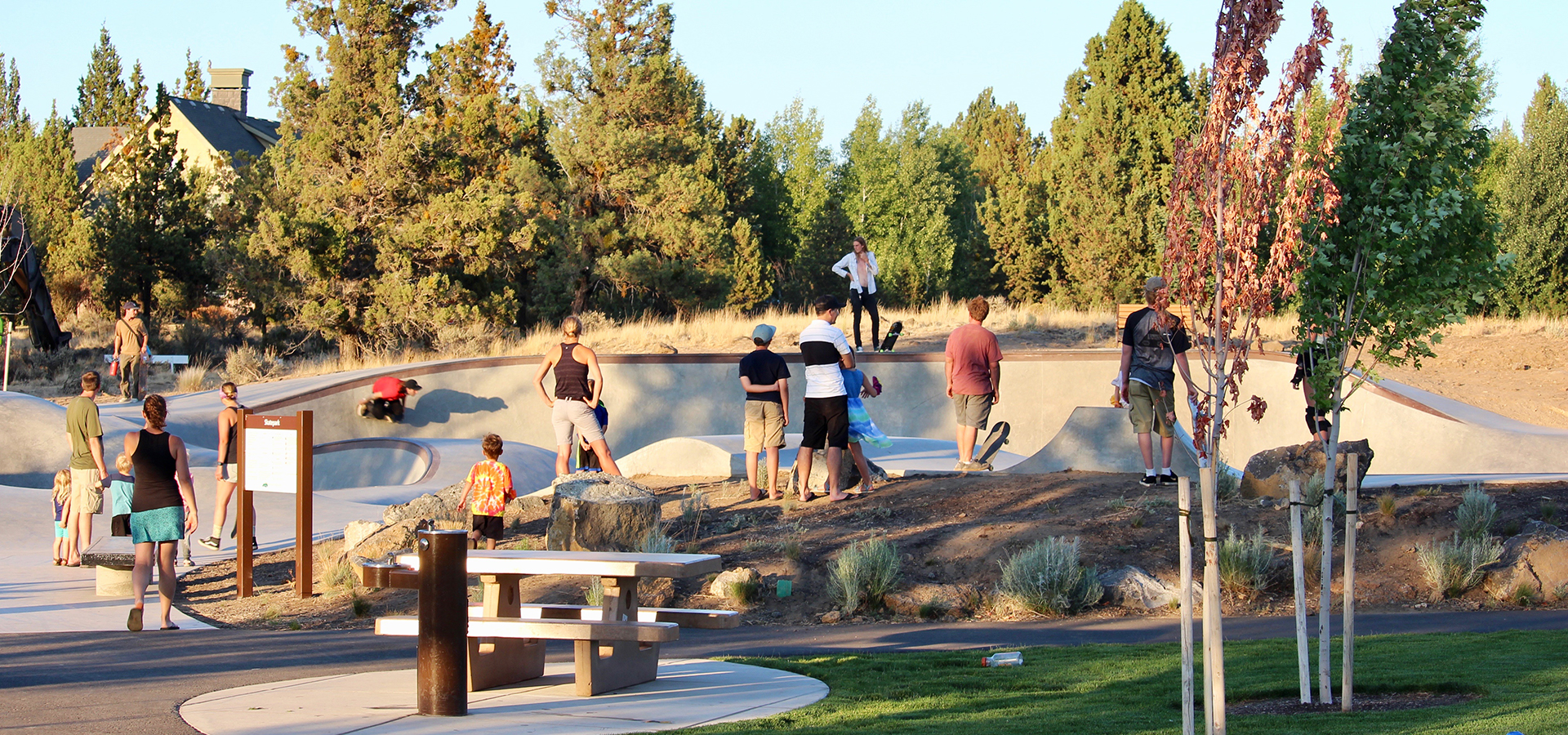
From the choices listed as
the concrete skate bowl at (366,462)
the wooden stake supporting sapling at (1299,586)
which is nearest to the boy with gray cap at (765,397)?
the wooden stake supporting sapling at (1299,586)

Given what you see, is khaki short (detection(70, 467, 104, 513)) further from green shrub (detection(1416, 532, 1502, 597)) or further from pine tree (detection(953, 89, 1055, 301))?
pine tree (detection(953, 89, 1055, 301))

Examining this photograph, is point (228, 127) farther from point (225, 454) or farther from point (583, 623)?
point (583, 623)

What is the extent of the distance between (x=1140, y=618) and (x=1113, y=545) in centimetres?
127

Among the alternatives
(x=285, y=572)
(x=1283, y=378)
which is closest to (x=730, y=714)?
(x=285, y=572)

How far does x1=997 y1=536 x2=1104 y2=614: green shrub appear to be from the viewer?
8.87 m

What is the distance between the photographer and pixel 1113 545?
9820 mm

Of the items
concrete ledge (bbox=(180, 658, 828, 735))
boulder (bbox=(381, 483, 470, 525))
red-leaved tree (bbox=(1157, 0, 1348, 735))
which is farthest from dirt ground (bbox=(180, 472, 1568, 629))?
red-leaved tree (bbox=(1157, 0, 1348, 735))

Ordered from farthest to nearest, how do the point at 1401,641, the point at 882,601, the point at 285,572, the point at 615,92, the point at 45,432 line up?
1. the point at 615,92
2. the point at 45,432
3. the point at 285,572
4. the point at 882,601
5. the point at 1401,641

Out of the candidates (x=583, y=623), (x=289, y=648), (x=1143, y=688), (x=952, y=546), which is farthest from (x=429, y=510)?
(x=1143, y=688)

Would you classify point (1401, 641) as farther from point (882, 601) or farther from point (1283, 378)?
point (1283, 378)

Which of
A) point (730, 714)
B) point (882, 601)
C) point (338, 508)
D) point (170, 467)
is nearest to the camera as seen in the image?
point (730, 714)

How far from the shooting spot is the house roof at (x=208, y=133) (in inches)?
1642

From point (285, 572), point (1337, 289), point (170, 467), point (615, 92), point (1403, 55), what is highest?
point (615, 92)

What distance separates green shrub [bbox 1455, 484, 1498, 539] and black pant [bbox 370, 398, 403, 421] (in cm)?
1544
